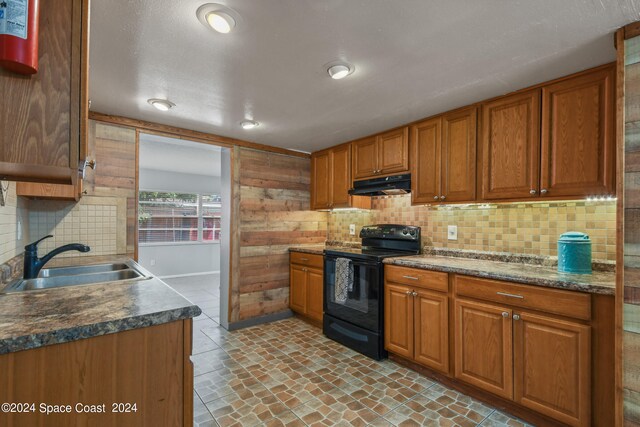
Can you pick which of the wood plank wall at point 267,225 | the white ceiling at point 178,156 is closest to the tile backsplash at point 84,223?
the wood plank wall at point 267,225

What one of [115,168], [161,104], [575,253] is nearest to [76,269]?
[115,168]

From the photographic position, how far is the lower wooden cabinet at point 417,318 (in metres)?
2.31

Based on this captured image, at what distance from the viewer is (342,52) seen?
1706 mm

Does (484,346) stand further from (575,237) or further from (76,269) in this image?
(76,269)

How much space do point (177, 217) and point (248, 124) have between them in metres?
4.63

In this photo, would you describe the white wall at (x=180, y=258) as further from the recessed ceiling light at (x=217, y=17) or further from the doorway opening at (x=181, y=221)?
the recessed ceiling light at (x=217, y=17)

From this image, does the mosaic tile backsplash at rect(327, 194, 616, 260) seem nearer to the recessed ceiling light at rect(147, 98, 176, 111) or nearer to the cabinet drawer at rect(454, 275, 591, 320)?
the cabinet drawer at rect(454, 275, 591, 320)

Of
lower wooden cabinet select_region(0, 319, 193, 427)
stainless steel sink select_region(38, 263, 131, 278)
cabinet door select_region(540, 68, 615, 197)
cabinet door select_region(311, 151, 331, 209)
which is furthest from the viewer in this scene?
cabinet door select_region(311, 151, 331, 209)

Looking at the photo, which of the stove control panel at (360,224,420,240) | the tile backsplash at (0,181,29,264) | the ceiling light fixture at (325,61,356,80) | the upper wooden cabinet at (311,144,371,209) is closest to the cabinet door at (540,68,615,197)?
the stove control panel at (360,224,420,240)

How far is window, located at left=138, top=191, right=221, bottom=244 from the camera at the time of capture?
645 centimetres

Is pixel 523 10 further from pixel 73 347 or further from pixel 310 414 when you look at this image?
pixel 310 414

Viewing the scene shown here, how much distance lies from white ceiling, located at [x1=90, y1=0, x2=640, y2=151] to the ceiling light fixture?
0.19 ft

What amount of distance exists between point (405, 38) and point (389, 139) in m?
1.58

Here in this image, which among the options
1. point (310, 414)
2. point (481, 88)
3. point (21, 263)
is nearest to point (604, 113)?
point (481, 88)
